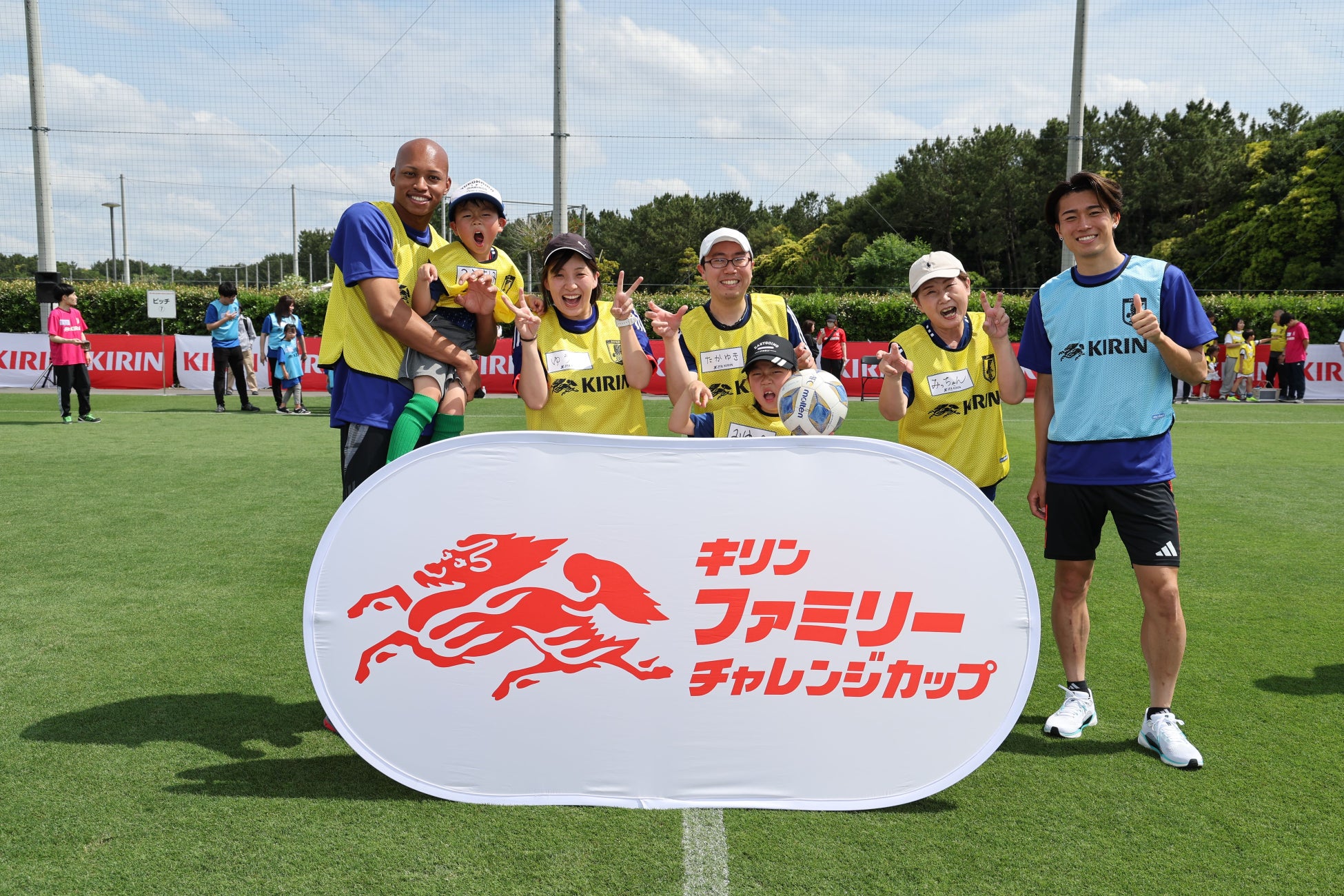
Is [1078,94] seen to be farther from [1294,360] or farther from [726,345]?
[726,345]

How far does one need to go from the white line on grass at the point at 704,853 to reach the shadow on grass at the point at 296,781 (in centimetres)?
82

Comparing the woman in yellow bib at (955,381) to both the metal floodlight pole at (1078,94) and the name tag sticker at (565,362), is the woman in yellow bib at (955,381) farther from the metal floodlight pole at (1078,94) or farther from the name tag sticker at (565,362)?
the metal floodlight pole at (1078,94)

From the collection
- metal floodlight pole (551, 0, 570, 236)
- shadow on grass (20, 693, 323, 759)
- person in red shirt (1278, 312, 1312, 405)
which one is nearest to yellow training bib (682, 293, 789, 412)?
shadow on grass (20, 693, 323, 759)

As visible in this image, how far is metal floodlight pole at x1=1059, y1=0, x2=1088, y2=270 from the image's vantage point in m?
17.7

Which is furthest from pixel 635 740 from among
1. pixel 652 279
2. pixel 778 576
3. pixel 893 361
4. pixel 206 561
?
pixel 652 279

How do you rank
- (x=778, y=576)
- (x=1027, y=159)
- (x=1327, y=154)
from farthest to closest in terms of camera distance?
1. (x=1027, y=159)
2. (x=1327, y=154)
3. (x=778, y=576)

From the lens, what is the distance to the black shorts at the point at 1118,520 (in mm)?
3186

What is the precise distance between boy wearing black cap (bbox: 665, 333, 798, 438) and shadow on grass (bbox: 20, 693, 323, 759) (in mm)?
1783

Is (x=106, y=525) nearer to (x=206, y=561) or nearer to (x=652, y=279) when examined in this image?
(x=206, y=561)

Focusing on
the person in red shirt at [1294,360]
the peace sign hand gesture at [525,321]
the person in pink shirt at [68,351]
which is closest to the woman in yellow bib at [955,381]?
the peace sign hand gesture at [525,321]

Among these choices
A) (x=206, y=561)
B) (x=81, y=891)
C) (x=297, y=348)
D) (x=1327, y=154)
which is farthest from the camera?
(x=1327, y=154)

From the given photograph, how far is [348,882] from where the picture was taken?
2.33 meters

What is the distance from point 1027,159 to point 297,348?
49908 mm

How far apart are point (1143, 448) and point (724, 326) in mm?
1624
